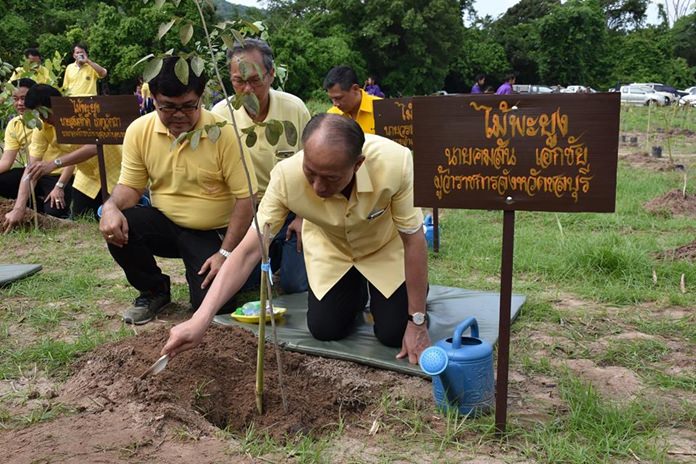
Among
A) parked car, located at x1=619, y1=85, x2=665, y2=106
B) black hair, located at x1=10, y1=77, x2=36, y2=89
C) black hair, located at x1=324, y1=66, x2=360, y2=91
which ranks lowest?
black hair, located at x1=324, y1=66, x2=360, y2=91

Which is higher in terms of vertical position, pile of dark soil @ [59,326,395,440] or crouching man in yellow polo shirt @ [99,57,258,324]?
crouching man in yellow polo shirt @ [99,57,258,324]

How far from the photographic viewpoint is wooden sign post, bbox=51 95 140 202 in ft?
15.2

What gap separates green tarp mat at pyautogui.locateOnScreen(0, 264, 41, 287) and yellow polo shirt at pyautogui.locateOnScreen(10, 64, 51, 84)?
1.96 m

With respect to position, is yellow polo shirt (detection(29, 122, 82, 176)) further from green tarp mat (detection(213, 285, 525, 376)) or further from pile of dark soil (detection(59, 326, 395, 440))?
pile of dark soil (detection(59, 326, 395, 440))

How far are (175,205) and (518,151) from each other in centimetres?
205

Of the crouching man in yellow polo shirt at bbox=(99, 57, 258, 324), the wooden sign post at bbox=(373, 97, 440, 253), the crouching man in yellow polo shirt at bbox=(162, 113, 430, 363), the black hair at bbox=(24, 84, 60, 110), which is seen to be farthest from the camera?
the black hair at bbox=(24, 84, 60, 110)

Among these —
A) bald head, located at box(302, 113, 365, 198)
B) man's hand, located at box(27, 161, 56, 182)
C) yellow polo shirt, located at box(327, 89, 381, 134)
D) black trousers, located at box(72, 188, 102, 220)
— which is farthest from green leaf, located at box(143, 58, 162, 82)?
black trousers, located at box(72, 188, 102, 220)

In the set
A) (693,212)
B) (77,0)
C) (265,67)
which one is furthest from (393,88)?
(265,67)

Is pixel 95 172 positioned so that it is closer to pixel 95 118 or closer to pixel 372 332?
pixel 95 118

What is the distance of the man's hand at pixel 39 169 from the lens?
5484 millimetres

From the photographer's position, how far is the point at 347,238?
2871mm

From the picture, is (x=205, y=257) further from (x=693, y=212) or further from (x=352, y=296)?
(x=693, y=212)

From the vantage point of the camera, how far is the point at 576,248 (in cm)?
442

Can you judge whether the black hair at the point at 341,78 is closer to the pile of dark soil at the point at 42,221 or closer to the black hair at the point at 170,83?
the black hair at the point at 170,83
